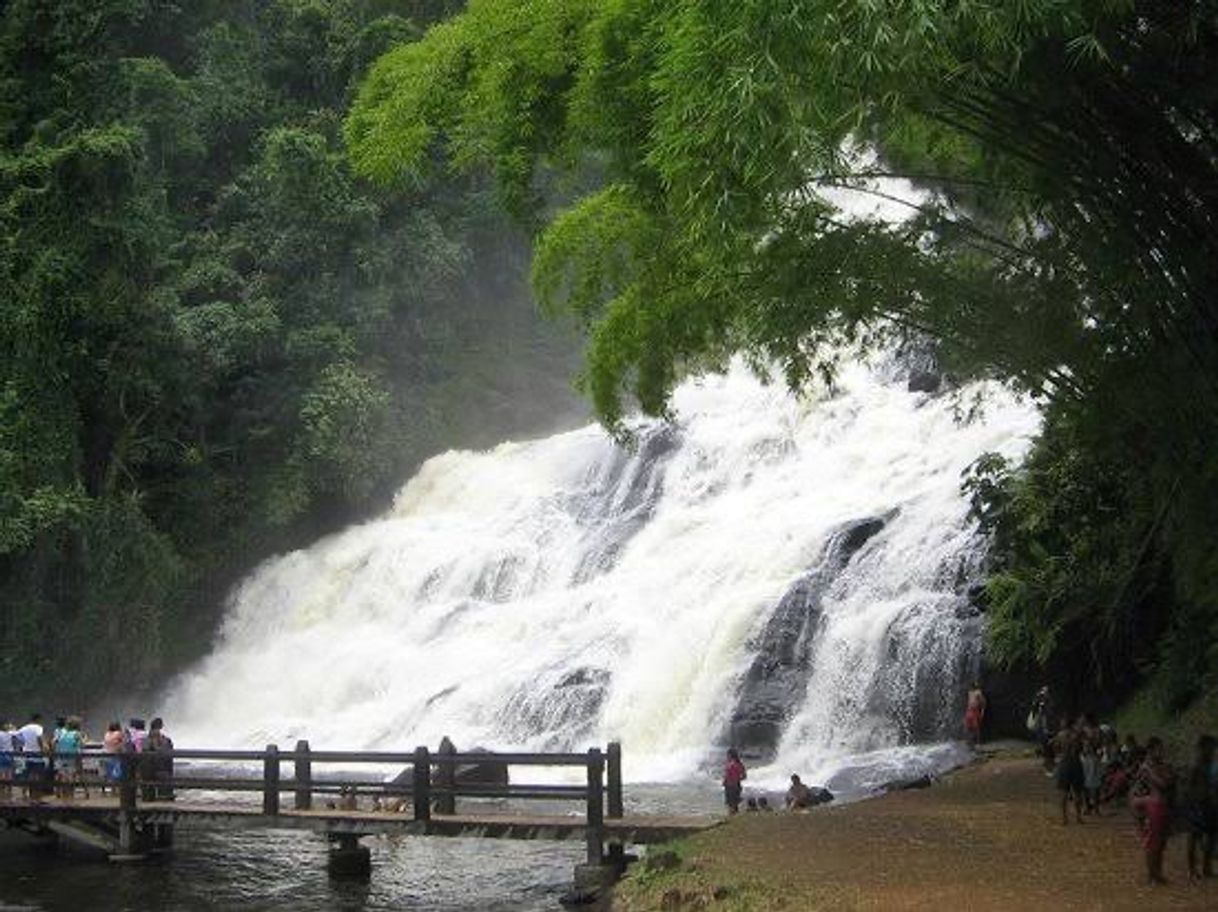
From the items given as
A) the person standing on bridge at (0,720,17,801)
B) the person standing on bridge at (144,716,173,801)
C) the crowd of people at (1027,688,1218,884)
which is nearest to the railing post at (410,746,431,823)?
the person standing on bridge at (144,716,173,801)

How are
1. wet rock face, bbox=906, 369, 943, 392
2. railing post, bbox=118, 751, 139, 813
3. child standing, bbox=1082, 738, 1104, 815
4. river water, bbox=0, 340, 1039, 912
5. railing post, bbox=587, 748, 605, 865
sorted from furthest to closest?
1. wet rock face, bbox=906, 369, 943, 392
2. river water, bbox=0, 340, 1039, 912
3. railing post, bbox=118, 751, 139, 813
4. railing post, bbox=587, 748, 605, 865
5. child standing, bbox=1082, 738, 1104, 815

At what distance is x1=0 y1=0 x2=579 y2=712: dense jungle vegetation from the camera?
95.5 ft

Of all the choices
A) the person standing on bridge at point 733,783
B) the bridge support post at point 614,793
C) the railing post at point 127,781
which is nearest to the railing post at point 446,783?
the bridge support post at point 614,793

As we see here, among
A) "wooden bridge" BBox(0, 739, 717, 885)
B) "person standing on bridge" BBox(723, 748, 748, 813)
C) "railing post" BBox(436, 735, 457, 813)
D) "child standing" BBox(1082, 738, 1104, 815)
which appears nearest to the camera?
"child standing" BBox(1082, 738, 1104, 815)

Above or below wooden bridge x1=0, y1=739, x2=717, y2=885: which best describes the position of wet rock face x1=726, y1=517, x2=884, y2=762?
above

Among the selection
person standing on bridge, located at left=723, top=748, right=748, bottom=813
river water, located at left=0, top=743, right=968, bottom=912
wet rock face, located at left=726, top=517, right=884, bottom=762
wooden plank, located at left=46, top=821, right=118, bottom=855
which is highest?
wet rock face, located at left=726, top=517, right=884, bottom=762

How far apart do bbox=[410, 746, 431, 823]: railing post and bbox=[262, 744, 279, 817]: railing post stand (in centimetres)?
175

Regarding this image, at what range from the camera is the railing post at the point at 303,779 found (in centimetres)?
1608

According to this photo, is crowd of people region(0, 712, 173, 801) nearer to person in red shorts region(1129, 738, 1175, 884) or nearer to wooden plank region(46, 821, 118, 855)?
wooden plank region(46, 821, 118, 855)

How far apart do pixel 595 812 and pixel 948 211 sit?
719 centimetres

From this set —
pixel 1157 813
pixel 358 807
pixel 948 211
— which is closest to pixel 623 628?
pixel 358 807

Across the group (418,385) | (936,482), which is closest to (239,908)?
(936,482)

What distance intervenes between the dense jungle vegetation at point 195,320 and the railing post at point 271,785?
12.4 m

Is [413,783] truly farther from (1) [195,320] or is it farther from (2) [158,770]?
(1) [195,320]
